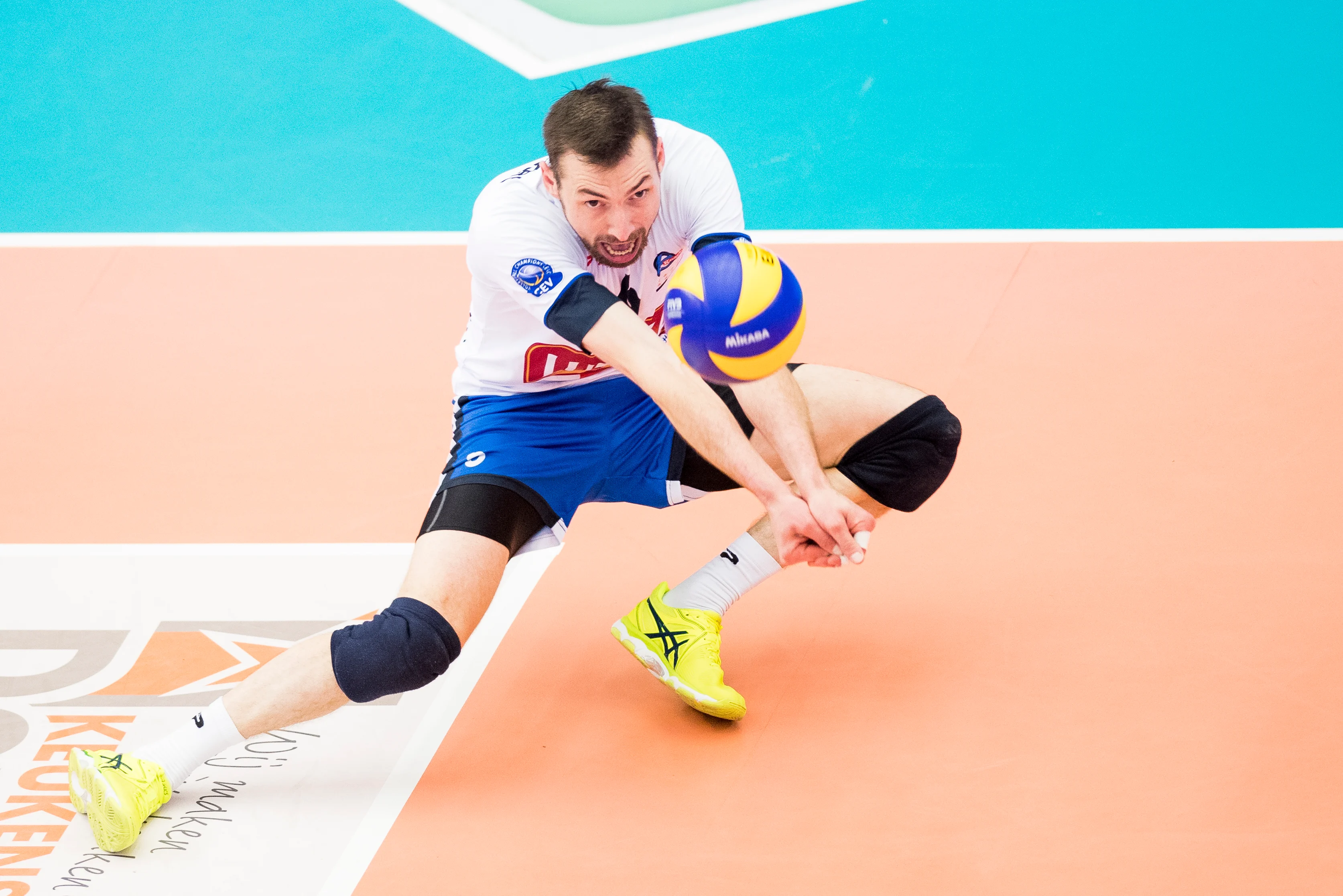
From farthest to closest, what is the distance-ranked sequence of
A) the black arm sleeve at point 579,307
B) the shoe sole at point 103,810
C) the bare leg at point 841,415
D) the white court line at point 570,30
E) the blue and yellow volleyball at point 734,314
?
the white court line at point 570,30 < the bare leg at point 841,415 < the black arm sleeve at point 579,307 < the blue and yellow volleyball at point 734,314 < the shoe sole at point 103,810

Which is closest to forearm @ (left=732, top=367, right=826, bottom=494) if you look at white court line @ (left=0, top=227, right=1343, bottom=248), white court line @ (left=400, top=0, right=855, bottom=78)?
white court line @ (left=0, top=227, right=1343, bottom=248)

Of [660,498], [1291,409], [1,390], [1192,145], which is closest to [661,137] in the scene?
[660,498]

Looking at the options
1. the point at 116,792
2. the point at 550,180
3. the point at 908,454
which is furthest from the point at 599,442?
the point at 116,792

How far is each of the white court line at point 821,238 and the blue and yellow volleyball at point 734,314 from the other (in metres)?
3.29

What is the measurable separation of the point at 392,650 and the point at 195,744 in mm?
551

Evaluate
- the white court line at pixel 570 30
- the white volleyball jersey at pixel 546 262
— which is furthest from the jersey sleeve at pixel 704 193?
the white court line at pixel 570 30

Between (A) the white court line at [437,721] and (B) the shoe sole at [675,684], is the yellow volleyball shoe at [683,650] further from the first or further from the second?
(A) the white court line at [437,721]

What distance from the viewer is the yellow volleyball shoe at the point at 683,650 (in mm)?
3666

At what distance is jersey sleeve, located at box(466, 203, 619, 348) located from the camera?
137 inches

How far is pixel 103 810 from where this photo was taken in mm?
3246

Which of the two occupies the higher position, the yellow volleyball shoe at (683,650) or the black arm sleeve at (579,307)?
the black arm sleeve at (579,307)

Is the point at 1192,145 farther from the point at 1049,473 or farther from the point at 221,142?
the point at 221,142

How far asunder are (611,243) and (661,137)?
425 millimetres

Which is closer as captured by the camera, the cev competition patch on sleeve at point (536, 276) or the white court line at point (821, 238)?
the cev competition patch on sleeve at point (536, 276)
